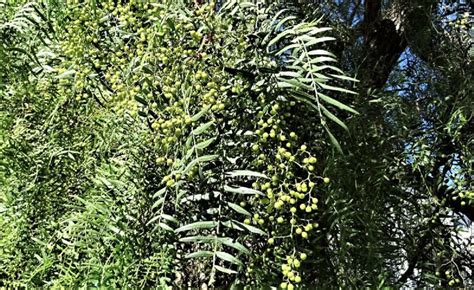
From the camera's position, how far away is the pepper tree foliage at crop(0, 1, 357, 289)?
35.0 inches

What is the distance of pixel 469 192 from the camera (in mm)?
1442

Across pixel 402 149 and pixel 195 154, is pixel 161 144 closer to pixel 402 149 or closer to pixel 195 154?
pixel 195 154

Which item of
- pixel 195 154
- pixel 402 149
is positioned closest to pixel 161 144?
pixel 195 154

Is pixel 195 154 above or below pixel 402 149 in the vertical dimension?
below

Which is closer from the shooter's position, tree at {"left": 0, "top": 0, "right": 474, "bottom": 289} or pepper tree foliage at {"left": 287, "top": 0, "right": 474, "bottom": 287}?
tree at {"left": 0, "top": 0, "right": 474, "bottom": 289}

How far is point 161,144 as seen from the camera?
0.92m

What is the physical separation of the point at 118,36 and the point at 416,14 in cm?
109

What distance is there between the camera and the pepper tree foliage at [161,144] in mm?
889

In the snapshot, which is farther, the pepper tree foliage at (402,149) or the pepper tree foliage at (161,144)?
the pepper tree foliage at (402,149)

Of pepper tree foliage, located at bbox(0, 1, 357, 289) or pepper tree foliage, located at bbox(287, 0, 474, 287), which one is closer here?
pepper tree foliage, located at bbox(0, 1, 357, 289)

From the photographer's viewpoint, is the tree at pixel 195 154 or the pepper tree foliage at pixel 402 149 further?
the pepper tree foliage at pixel 402 149

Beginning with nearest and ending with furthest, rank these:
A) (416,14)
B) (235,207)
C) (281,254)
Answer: (235,207), (281,254), (416,14)

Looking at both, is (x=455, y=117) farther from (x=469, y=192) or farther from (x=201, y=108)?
(x=201, y=108)

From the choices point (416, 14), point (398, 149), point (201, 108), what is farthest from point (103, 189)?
point (416, 14)
